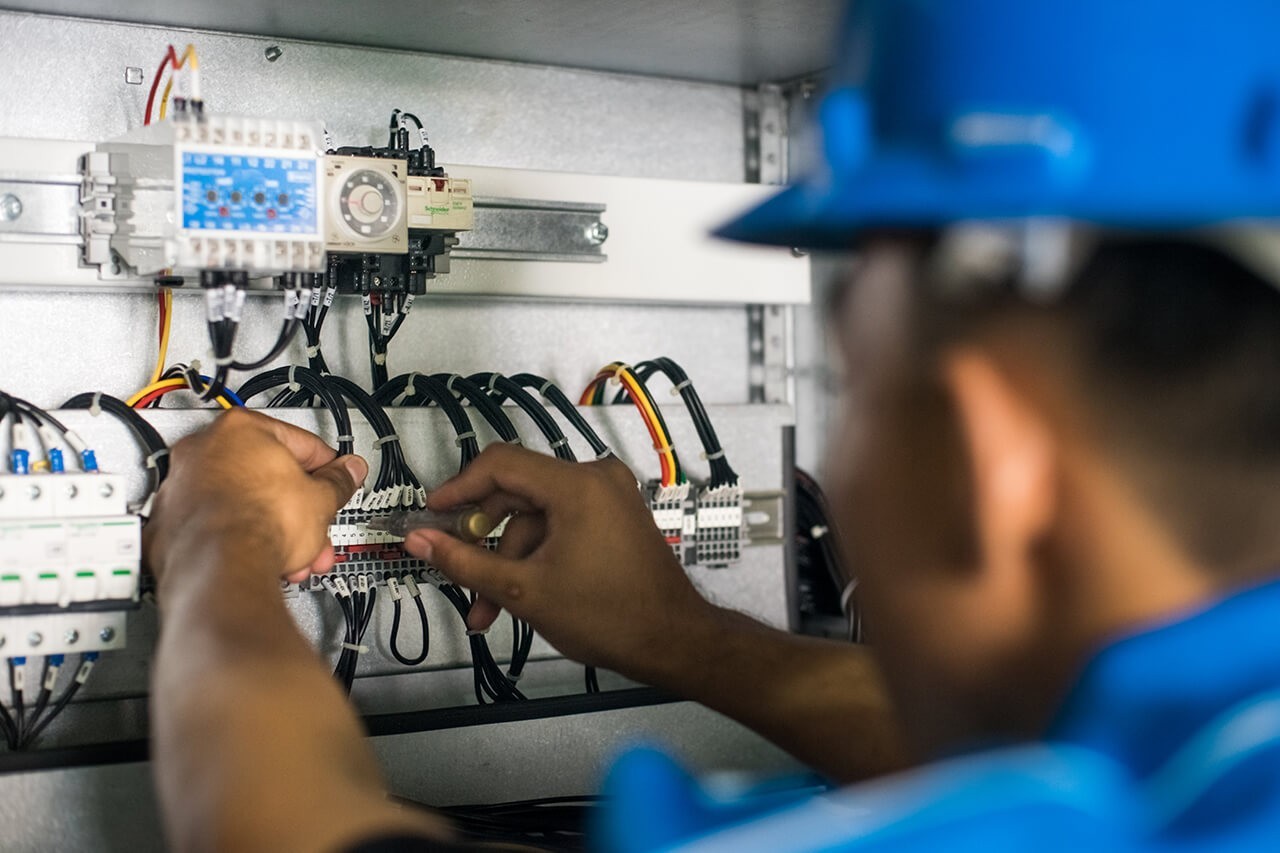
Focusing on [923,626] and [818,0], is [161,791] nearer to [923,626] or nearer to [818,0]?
[923,626]

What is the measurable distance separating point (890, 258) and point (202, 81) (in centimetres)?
99

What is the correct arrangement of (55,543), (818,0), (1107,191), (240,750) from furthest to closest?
(818,0) → (55,543) → (240,750) → (1107,191)

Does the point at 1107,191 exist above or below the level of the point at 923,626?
above

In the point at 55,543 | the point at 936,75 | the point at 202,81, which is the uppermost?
the point at 202,81

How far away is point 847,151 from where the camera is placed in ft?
2.12

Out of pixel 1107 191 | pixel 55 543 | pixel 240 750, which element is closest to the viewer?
pixel 1107 191

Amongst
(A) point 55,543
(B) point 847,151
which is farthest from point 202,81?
(B) point 847,151

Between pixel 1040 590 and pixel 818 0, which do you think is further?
pixel 818 0

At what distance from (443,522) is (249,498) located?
24 cm

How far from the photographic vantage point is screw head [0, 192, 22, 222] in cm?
125

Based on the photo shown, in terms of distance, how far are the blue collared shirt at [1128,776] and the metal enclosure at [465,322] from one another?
2.53 feet

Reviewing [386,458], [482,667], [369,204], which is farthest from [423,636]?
[369,204]

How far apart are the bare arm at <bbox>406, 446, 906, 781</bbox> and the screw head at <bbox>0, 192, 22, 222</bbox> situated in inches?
18.8

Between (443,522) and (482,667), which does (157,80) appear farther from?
(482,667)
